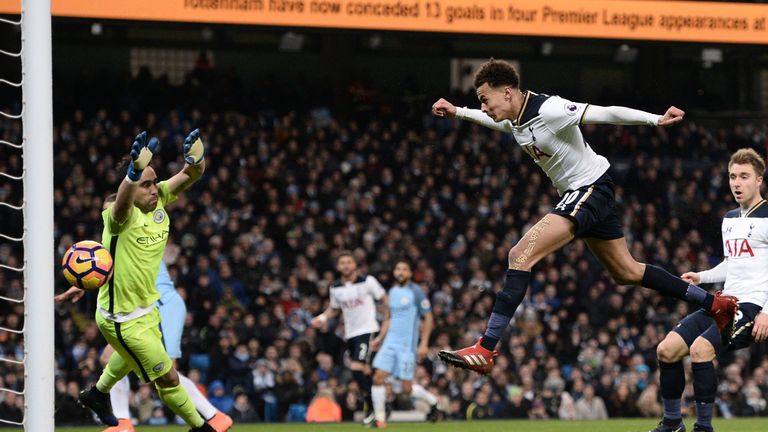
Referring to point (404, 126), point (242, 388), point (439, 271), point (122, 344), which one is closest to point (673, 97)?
point (404, 126)

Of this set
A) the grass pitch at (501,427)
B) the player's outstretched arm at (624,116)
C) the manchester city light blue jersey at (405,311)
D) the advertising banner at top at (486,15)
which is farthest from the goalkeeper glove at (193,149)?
the advertising banner at top at (486,15)

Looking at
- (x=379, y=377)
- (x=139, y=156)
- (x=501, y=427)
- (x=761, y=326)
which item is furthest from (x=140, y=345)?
(x=379, y=377)

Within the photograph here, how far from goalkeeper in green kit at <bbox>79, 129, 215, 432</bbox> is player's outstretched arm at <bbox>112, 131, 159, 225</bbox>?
Result: 19mm

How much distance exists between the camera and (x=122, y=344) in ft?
25.3

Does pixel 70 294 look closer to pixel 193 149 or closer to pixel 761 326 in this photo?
pixel 193 149

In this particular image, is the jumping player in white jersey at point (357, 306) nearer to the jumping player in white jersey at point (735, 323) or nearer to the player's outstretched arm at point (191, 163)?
the player's outstretched arm at point (191, 163)

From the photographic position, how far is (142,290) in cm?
782

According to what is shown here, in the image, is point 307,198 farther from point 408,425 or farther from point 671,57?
point 671,57

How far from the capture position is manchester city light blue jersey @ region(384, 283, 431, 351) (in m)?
13.6

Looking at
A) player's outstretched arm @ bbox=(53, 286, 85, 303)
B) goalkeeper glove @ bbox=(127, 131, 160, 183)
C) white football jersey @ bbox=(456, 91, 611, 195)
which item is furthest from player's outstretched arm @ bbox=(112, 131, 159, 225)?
white football jersey @ bbox=(456, 91, 611, 195)

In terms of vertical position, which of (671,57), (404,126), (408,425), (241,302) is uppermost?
(671,57)

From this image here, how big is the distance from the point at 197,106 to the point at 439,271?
5.75 metres

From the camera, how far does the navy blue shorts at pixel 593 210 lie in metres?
6.98

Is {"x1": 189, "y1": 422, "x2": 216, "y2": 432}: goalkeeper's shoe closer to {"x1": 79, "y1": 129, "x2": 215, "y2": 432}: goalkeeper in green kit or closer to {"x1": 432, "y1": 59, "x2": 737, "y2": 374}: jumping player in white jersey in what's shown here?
{"x1": 79, "y1": 129, "x2": 215, "y2": 432}: goalkeeper in green kit
